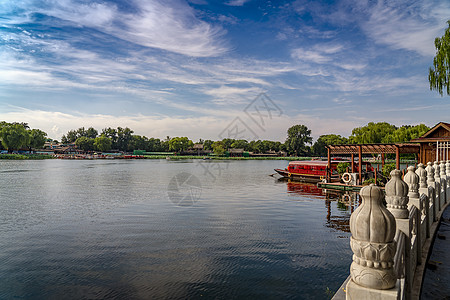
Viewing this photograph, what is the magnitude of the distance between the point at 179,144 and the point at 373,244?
185255mm

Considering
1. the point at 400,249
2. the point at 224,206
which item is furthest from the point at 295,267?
the point at 224,206

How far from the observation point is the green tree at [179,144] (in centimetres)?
18488

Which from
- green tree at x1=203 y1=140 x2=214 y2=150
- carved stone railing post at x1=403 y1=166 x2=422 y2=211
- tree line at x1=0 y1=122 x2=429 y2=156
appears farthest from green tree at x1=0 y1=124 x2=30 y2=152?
carved stone railing post at x1=403 y1=166 x2=422 y2=211

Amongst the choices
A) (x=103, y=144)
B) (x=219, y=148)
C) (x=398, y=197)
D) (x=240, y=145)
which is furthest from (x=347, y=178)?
(x=103, y=144)

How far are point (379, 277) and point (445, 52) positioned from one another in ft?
74.4

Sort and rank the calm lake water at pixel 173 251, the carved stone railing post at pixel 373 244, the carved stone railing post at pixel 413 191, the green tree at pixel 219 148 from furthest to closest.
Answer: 1. the green tree at pixel 219 148
2. the calm lake water at pixel 173 251
3. the carved stone railing post at pixel 413 191
4. the carved stone railing post at pixel 373 244

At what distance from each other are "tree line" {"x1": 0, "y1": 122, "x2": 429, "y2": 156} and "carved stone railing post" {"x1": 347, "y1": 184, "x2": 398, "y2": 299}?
77119 millimetres

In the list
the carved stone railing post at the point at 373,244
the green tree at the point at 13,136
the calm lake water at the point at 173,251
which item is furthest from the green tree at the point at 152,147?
the carved stone railing post at the point at 373,244

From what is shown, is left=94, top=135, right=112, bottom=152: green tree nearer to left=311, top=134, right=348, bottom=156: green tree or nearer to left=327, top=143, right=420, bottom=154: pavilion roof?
left=311, top=134, right=348, bottom=156: green tree

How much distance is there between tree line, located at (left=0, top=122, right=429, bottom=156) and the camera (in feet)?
256

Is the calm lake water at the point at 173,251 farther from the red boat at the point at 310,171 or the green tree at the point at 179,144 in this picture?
the green tree at the point at 179,144

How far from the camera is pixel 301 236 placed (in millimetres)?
16125

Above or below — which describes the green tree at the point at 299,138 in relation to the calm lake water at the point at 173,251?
above

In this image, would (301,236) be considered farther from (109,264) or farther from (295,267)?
(109,264)
